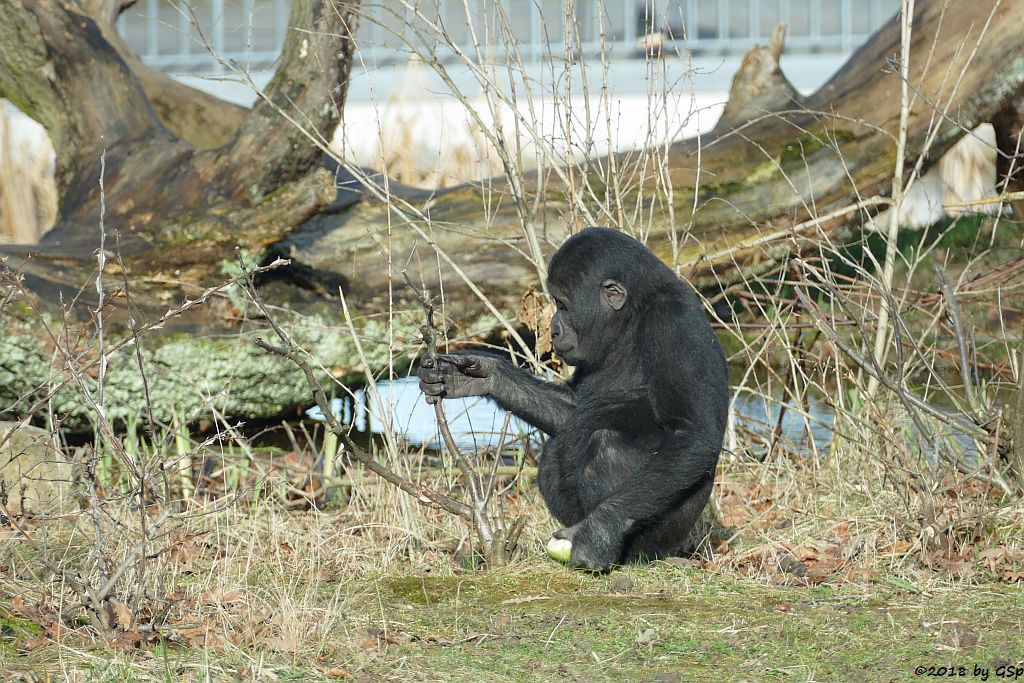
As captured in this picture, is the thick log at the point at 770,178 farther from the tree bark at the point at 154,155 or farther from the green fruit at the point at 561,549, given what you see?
the green fruit at the point at 561,549

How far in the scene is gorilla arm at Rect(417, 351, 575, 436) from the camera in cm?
507

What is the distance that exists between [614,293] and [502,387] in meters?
0.73

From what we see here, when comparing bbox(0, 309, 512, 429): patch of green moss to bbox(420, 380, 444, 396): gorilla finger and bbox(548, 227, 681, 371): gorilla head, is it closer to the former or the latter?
bbox(420, 380, 444, 396): gorilla finger

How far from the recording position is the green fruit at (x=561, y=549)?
188 inches

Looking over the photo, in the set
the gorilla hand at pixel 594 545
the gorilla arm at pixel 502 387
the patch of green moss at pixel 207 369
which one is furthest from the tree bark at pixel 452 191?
the gorilla hand at pixel 594 545

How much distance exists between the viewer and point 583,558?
15.5ft

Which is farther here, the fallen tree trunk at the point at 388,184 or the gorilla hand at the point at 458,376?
the fallen tree trunk at the point at 388,184

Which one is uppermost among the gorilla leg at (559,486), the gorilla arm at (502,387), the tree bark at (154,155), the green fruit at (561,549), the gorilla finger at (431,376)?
the tree bark at (154,155)

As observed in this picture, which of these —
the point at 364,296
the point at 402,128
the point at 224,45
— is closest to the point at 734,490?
the point at 364,296

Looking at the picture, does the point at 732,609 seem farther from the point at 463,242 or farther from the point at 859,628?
the point at 463,242

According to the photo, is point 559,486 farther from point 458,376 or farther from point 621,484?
point 458,376

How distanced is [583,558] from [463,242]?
3760mm

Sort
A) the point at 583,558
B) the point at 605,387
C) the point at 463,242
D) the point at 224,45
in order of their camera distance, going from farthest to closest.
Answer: the point at 224,45, the point at 463,242, the point at 605,387, the point at 583,558

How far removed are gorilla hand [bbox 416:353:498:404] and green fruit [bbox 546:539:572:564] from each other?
79 cm
